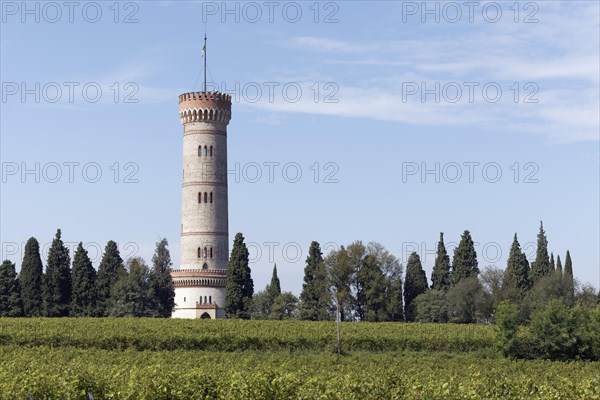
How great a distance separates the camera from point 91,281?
9175 cm

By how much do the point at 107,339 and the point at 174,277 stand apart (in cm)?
3402

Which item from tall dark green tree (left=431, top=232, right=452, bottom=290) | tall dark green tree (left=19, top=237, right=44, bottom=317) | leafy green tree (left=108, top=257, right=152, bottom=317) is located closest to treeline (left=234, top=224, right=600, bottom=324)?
tall dark green tree (left=431, top=232, right=452, bottom=290)

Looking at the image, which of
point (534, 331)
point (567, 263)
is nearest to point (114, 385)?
point (534, 331)

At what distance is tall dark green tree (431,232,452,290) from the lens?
3649 inches

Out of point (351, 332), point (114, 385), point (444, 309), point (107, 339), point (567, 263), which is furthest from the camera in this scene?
point (567, 263)

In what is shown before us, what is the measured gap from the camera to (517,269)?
90250 mm

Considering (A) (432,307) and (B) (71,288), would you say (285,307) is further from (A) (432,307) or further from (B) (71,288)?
(B) (71,288)

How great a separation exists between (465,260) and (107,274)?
34.4 metres

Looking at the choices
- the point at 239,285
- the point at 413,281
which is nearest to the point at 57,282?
the point at 239,285

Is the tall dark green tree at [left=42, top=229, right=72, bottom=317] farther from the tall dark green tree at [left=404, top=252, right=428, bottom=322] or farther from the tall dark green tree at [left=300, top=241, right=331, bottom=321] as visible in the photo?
the tall dark green tree at [left=404, top=252, right=428, bottom=322]

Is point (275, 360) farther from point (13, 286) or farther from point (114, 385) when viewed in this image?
point (13, 286)

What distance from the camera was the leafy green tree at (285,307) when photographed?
96.0 metres

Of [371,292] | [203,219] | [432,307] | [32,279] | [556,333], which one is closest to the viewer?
[556,333]

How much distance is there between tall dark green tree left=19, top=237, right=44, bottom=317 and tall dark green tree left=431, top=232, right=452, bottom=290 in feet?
124
